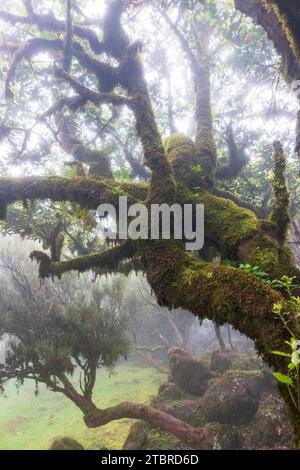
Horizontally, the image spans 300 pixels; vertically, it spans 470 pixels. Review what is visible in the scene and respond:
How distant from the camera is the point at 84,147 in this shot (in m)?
11.3

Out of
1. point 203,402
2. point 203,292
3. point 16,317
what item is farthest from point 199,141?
point 203,402

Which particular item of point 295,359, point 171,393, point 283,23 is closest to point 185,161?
point 283,23

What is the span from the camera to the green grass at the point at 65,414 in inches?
521

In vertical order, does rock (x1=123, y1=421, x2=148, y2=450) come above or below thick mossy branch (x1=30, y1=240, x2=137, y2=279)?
below

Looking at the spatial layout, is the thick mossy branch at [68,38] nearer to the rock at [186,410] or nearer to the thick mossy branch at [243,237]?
the thick mossy branch at [243,237]

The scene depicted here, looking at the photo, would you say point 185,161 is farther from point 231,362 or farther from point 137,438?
point 231,362

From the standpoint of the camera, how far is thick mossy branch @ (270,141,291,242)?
17.5ft

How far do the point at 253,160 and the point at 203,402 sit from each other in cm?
1162

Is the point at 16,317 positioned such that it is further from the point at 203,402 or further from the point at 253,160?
the point at 253,160

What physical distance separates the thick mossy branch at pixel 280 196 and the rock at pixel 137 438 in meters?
9.12

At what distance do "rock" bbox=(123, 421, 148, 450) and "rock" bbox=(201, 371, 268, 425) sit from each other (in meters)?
2.60

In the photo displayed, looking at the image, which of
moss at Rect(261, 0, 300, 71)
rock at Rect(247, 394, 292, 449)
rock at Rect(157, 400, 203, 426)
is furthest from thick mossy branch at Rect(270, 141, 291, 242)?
rock at Rect(157, 400, 203, 426)

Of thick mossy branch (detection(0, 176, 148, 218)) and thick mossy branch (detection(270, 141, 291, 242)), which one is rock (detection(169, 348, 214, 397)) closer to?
thick mossy branch (detection(0, 176, 148, 218))

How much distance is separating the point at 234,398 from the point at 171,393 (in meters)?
3.93
